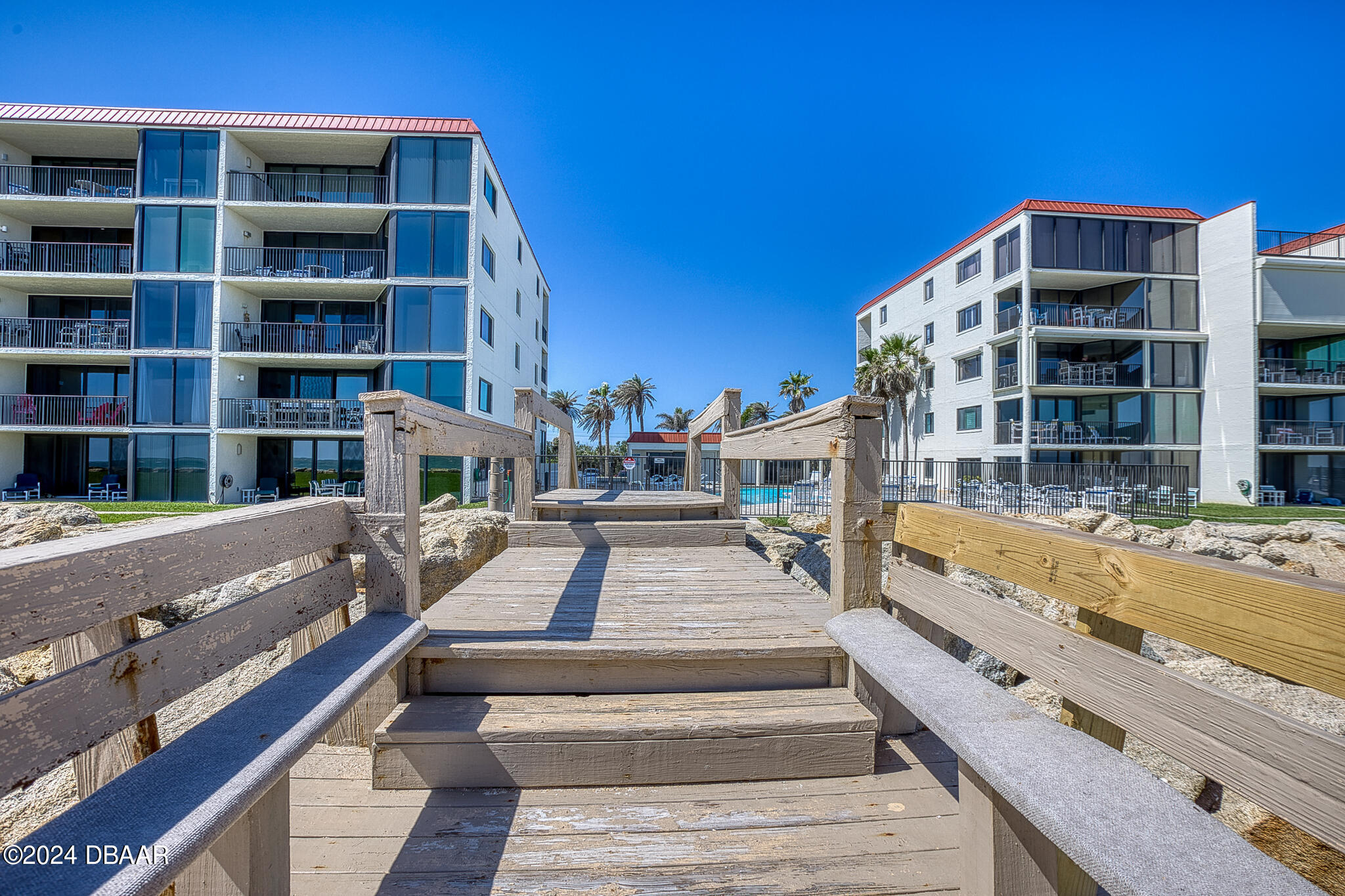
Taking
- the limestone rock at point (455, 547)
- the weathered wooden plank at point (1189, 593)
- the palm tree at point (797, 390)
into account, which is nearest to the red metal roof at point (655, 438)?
the palm tree at point (797, 390)

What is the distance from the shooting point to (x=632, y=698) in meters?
2.26

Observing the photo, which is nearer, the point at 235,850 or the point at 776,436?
the point at 235,850

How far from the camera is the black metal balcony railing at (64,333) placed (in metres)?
16.8

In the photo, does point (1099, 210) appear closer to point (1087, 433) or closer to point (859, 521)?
point (1087, 433)

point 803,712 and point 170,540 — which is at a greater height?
point 170,540

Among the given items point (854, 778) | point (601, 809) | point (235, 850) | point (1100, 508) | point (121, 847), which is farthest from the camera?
point (1100, 508)

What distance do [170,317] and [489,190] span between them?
Answer: 9.88 m

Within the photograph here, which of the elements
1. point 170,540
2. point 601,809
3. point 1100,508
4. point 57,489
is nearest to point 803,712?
point 601,809

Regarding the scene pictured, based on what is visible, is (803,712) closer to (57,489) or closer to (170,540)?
(170,540)

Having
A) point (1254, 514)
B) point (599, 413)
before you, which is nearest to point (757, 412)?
point (599, 413)

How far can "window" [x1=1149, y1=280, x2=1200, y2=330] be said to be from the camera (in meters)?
21.1

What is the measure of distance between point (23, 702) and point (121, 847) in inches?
11.7

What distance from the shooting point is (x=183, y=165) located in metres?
16.3

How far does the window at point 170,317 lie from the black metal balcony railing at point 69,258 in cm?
179
